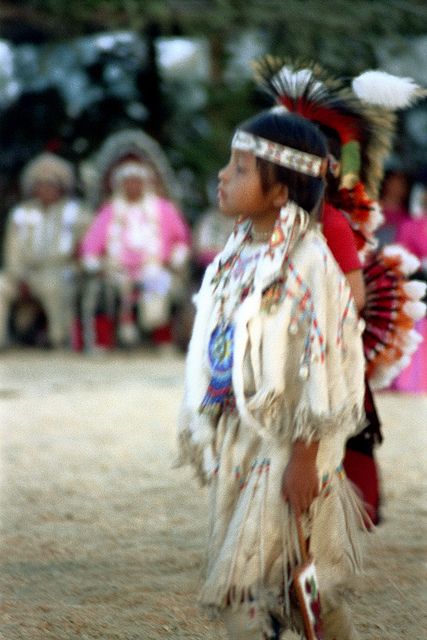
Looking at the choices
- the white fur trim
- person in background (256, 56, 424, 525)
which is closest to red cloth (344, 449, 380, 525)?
person in background (256, 56, 424, 525)

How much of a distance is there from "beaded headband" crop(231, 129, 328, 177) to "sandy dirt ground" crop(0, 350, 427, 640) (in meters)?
1.20

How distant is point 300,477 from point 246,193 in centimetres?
64

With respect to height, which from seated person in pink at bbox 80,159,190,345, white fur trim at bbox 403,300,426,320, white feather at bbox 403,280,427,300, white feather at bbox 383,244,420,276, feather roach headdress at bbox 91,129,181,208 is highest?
white feather at bbox 383,244,420,276

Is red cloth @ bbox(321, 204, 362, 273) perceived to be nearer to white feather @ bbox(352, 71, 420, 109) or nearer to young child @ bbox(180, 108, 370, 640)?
young child @ bbox(180, 108, 370, 640)

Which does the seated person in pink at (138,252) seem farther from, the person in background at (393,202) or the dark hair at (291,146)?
the dark hair at (291,146)

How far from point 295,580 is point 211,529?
0.87 ft

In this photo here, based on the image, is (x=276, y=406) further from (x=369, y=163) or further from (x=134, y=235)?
(x=134, y=235)

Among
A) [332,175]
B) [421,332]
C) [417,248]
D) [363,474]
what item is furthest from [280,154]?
[417,248]

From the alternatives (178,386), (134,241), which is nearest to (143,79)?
(134,241)

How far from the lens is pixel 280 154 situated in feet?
9.05

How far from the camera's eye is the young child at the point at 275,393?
266 cm

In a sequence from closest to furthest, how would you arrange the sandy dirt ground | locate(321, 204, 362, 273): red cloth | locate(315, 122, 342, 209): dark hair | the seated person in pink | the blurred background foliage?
locate(321, 204, 362, 273): red cloth → the sandy dirt ground → locate(315, 122, 342, 209): dark hair → the seated person in pink → the blurred background foliage

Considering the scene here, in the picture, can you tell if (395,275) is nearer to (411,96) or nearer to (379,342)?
(379,342)

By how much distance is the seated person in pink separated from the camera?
9.80m
